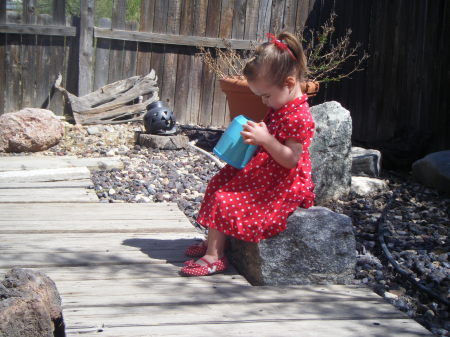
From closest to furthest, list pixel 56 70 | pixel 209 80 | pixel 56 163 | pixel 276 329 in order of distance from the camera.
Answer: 1. pixel 276 329
2. pixel 56 163
3. pixel 56 70
4. pixel 209 80

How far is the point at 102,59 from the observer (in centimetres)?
775

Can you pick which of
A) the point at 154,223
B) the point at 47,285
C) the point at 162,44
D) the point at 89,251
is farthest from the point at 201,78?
the point at 47,285

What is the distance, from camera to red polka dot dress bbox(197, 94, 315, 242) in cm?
273

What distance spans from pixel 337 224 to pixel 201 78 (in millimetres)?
5602

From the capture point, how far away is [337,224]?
278 cm

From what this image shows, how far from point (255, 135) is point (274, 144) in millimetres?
91

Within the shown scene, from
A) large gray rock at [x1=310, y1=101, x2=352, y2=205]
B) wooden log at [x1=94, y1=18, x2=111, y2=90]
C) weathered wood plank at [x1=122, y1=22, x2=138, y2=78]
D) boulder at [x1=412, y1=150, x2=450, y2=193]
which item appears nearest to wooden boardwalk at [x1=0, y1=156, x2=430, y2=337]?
large gray rock at [x1=310, y1=101, x2=352, y2=205]

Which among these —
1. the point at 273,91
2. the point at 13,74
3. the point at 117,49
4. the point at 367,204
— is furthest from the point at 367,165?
the point at 13,74

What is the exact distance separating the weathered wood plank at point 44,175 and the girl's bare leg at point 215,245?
2.36 m

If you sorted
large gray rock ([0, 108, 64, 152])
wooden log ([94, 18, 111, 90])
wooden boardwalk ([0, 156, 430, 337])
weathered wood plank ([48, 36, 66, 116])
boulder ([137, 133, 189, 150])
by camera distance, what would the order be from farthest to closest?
wooden log ([94, 18, 111, 90]), weathered wood plank ([48, 36, 66, 116]), boulder ([137, 133, 189, 150]), large gray rock ([0, 108, 64, 152]), wooden boardwalk ([0, 156, 430, 337])

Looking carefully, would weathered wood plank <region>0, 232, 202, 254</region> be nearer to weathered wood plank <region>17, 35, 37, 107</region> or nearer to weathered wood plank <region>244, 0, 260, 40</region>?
weathered wood plank <region>17, 35, 37, 107</region>

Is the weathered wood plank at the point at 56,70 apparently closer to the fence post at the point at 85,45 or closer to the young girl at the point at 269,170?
the fence post at the point at 85,45

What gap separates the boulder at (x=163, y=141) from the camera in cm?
634

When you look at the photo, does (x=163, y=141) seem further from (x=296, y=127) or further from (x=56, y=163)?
(x=296, y=127)
